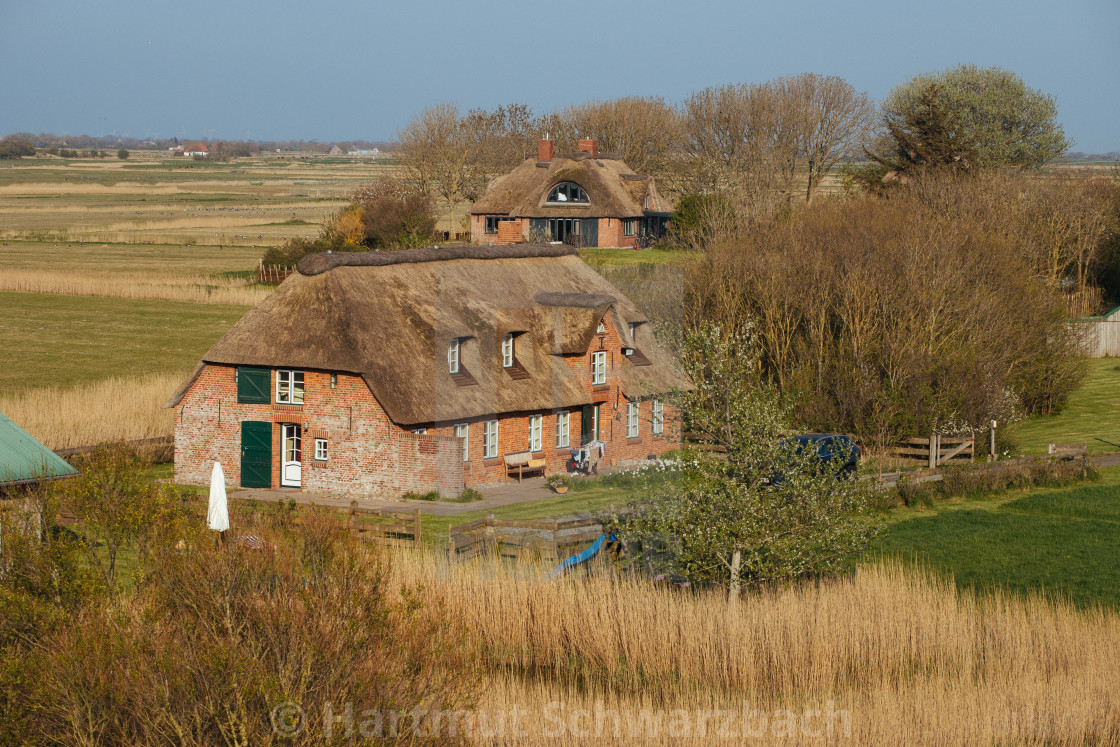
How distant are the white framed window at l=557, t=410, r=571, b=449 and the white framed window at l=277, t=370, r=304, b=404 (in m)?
7.01

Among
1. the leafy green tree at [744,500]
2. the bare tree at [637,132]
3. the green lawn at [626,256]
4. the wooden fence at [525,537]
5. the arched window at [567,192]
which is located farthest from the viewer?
the bare tree at [637,132]

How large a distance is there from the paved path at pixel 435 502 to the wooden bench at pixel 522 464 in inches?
18.8

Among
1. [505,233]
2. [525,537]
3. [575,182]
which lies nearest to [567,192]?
[575,182]

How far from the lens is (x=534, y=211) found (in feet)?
250

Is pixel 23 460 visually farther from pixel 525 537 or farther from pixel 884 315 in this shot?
pixel 884 315

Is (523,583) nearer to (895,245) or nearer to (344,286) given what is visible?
(344,286)

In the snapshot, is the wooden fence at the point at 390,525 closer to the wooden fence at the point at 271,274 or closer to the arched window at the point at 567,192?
the wooden fence at the point at 271,274

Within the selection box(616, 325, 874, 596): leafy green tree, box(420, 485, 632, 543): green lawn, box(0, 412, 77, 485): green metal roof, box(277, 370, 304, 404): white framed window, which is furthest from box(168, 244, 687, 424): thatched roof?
box(616, 325, 874, 596): leafy green tree

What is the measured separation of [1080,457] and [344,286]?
745 inches

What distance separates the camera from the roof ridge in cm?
3122

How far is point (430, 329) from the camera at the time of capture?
30969 millimetres

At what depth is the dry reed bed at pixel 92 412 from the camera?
110 ft

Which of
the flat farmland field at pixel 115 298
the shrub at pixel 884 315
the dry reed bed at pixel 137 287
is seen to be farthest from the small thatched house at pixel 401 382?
the dry reed bed at pixel 137 287

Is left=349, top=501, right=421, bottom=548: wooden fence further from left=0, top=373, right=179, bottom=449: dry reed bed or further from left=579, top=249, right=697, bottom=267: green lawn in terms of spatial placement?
left=579, top=249, right=697, bottom=267: green lawn
